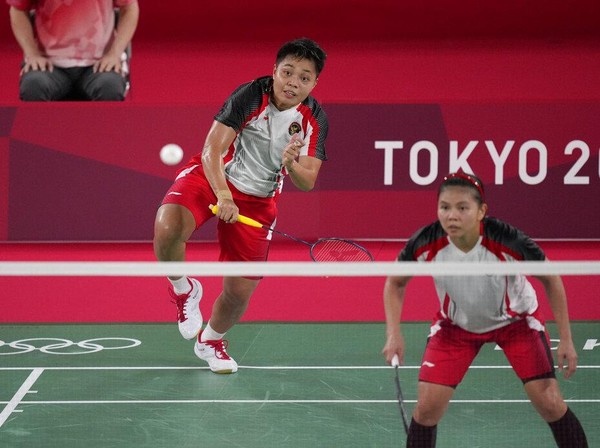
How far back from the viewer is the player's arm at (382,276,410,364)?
371cm

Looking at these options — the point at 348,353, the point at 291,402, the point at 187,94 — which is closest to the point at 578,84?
the point at 187,94

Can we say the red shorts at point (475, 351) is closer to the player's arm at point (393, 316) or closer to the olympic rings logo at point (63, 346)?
the player's arm at point (393, 316)

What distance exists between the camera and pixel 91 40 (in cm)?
811

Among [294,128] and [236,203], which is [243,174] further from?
[294,128]

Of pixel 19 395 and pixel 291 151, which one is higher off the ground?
pixel 291 151

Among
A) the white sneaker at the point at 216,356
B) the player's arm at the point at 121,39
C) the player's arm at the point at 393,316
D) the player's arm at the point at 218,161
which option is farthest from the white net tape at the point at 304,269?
the player's arm at the point at 121,39

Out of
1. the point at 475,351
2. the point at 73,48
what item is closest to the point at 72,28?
the point at 73,48

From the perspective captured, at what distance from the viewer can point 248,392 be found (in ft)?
16.8

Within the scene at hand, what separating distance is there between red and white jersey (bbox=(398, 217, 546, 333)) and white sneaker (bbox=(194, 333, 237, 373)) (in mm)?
1836

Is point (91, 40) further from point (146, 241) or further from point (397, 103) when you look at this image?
point (397, 103)

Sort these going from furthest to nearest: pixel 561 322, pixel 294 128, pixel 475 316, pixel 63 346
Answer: pixel 63 346, pixel 294 128, pixel 475 316, pixel 561 322

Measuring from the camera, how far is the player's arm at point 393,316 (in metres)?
3.71

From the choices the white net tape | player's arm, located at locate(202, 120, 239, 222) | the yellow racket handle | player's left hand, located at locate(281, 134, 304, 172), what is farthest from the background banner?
the white net tape

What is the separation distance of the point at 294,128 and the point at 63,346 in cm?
191
